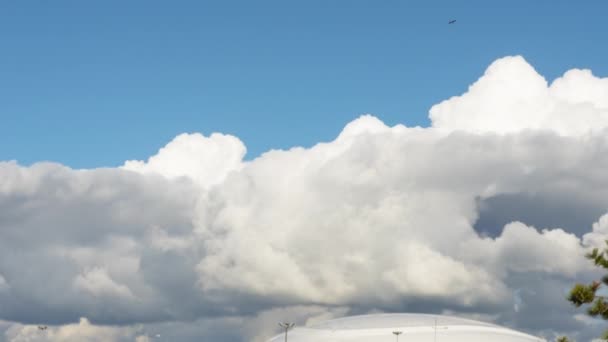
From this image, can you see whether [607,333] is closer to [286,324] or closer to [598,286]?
[598,286]

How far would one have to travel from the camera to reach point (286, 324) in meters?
164

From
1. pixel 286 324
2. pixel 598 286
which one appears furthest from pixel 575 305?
pixel 286 324

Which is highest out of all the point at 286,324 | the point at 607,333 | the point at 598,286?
the point at 286,324

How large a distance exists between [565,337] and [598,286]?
6160 mm

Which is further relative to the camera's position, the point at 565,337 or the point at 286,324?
the point at 286,324

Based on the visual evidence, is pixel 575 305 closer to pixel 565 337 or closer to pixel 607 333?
pixel 607 333

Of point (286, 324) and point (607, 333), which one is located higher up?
point (286, 324)

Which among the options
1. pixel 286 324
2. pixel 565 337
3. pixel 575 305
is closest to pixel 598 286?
pixel 575 305

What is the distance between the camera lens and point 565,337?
3581 cm

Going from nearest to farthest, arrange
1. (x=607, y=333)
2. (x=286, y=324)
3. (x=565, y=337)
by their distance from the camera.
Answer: (x=607, y=333)
(x=565, y=337)
(x=286, y=324)

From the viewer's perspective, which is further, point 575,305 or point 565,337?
point 565,337

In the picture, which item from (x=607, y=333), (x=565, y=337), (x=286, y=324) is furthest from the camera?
(x=286, y=324)

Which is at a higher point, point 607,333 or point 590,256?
point 590,256

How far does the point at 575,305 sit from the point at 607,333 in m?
1.58
